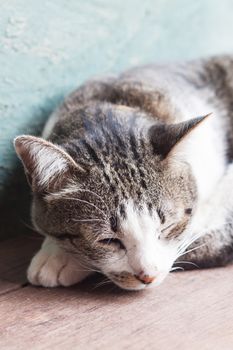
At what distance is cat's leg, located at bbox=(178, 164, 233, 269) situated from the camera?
4.99 ft

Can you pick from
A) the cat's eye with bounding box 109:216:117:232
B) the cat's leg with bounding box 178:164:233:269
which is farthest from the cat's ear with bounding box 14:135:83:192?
the cat's leg with bounding box 178:164:233:269

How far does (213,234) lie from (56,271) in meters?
0.46

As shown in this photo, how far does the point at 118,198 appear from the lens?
1.31 m

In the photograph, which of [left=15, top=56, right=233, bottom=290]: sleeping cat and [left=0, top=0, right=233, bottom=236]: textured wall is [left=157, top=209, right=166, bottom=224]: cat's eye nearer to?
[left=15, top=56, right=233, bottom=290]: sleeping cat

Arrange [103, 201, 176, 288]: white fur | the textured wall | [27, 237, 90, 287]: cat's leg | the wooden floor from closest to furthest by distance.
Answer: the wooden floor
[103, 201, 176, 288]: white fur
[27, 237, 90, 287]: cat's leg
the textured wall

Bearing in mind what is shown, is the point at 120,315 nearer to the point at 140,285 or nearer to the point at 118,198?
the point at 140,285

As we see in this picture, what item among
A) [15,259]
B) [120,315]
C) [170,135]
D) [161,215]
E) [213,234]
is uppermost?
[170,135]

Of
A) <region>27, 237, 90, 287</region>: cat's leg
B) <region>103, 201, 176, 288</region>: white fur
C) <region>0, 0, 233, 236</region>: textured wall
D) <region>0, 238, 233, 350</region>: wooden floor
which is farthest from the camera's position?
<region>0, 0, 233, 236</region>: textured wall

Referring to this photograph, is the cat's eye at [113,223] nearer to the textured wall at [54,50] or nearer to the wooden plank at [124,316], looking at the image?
the wooden plank at [124,316]

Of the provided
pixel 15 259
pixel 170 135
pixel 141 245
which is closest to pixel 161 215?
pixel 141 245

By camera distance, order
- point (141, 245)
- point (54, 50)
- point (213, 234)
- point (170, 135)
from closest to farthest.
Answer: point (141, 245) → point (170, 135) → point (213, 234) → point (54, 50)

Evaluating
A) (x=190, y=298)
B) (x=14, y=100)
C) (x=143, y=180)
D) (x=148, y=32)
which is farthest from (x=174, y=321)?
(x=148, y=32)

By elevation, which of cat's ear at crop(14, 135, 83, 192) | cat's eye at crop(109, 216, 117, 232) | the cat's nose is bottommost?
the cat's nose

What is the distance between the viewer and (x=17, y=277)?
151cm
